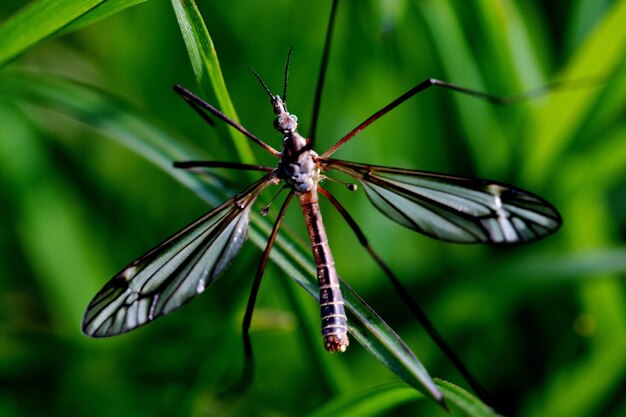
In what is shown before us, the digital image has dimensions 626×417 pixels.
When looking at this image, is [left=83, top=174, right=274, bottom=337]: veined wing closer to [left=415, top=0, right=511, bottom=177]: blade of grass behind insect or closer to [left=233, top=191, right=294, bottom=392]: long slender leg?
[left=233, top=191, right=294, bottom=392]: long slender leg

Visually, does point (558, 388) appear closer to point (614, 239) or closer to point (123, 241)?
point (614, 239)

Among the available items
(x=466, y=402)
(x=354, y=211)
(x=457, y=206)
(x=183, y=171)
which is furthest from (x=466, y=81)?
(x=466, y=402)

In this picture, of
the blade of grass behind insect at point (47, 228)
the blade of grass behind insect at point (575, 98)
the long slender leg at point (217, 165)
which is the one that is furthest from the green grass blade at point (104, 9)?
the blade of grass behind insect at point (575, 98)

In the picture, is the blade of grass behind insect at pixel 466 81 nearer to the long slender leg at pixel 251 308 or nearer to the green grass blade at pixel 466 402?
the long slender leg at pixel 251 308

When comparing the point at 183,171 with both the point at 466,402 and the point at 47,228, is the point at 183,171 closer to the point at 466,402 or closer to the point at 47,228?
Answer: the point at 466,402

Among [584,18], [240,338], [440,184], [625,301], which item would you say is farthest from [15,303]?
[584,18]

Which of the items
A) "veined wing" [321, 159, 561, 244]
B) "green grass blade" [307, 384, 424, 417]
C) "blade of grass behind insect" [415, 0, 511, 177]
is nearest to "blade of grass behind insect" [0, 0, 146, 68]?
"veined wing" [321, 159, 561, 244]
